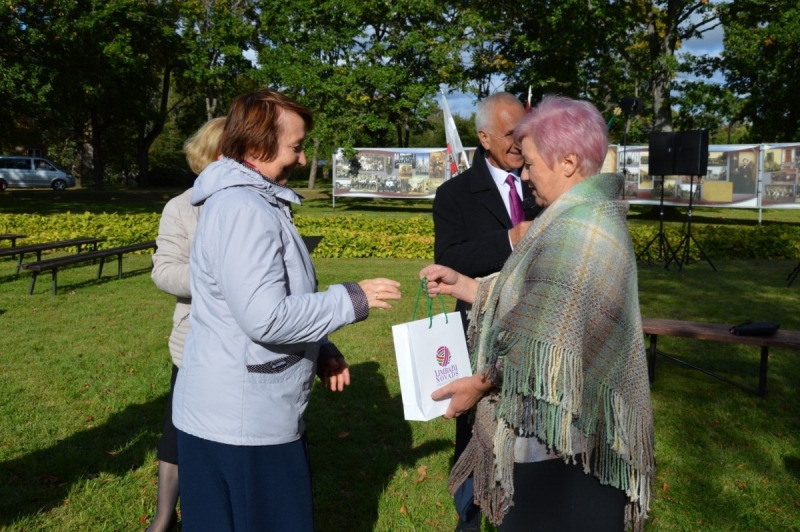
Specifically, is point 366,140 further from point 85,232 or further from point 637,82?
point 85,232

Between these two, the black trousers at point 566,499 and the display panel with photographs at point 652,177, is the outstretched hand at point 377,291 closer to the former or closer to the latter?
the black trousers at point 566,499

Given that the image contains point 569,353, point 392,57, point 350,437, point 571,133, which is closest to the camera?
point 569,353

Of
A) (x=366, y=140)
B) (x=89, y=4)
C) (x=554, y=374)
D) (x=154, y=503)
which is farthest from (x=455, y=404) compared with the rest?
(x=366, y=140)

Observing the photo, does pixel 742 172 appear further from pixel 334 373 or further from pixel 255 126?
pixel 255 126

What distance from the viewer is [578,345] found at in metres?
1.92

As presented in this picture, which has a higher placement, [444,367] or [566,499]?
[444,367]

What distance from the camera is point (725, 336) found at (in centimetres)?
566

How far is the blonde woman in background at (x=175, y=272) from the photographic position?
3.17 m

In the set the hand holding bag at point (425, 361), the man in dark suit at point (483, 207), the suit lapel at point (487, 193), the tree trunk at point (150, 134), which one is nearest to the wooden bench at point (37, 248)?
the man in dark suit at point (483, 207)

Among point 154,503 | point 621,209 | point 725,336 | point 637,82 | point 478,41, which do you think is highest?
point 478,41

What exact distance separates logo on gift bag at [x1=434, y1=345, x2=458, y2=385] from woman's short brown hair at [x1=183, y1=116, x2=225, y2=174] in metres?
1.32

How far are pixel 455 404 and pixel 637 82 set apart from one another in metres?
24.7

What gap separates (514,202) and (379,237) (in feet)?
37.3

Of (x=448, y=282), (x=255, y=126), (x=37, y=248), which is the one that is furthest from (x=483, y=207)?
(x=37, y=248)
